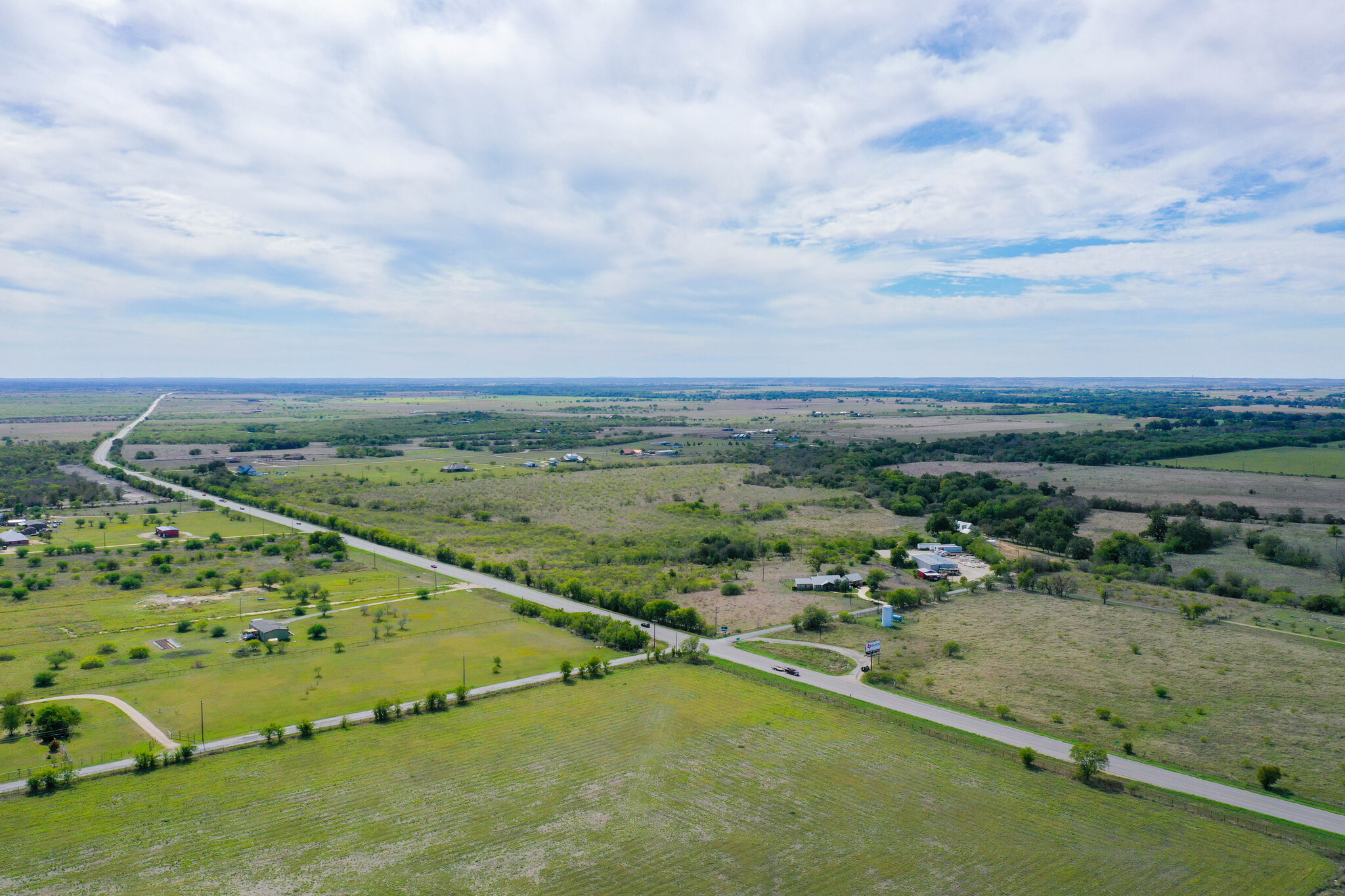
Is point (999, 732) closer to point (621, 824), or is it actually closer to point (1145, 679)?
point (1145, 679)

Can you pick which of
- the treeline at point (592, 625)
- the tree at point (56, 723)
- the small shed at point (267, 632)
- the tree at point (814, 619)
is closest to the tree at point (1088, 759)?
the tree at point (814, 619)

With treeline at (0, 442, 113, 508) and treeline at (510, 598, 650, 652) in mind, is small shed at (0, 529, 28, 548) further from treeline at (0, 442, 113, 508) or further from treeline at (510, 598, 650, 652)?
treeline at (510, 598, 650, 652)

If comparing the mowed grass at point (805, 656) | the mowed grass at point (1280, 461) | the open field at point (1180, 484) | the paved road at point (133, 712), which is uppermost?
the mowed grass at point (1280, 461)

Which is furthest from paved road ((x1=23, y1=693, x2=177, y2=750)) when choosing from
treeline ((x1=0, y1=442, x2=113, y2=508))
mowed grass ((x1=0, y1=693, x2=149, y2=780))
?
treeline ((x1=0, y1=442, x2=113, y2=508))

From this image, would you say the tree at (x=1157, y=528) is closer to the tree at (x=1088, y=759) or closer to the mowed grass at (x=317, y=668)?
the tree at (x=1088, y=759)

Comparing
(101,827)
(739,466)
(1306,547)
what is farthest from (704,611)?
(739,466)

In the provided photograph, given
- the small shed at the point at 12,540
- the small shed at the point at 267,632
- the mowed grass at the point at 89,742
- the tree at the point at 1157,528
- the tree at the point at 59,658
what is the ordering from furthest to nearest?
the tree at the point at 1157,528 < the small shed at the point at 12,540 < the small shed at the point at 267,632 < the tree at the point at 59,658 < the mowed grass at the point at 89,742

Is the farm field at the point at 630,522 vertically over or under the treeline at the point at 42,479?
under

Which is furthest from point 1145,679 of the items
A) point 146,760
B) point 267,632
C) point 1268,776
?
point 267,632
